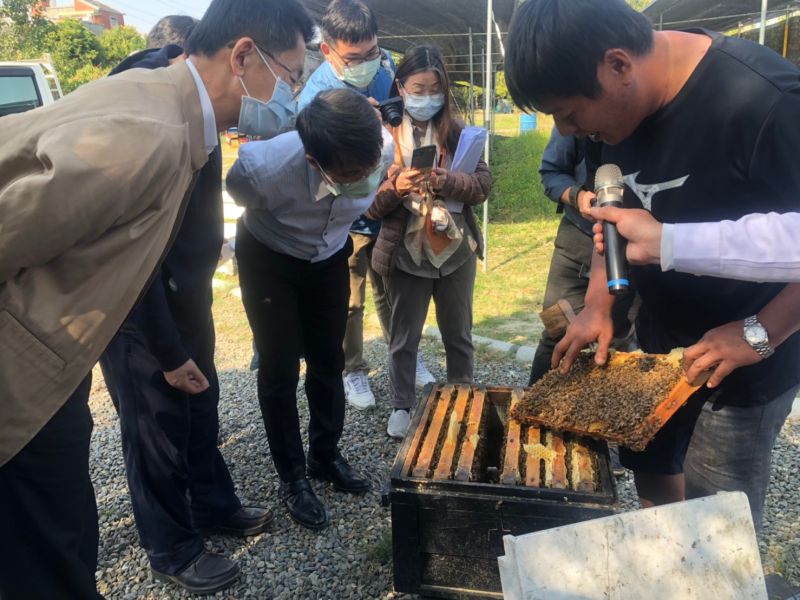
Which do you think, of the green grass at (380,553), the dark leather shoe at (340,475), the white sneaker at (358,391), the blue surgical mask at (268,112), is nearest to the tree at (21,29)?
the white sneaker at (358,391)

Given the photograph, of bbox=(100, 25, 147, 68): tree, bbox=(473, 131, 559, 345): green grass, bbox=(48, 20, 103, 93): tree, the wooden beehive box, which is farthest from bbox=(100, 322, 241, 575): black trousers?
bbox=(100, 25, 147, 68): tree

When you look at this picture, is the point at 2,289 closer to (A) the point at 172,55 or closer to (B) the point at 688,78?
(A) the point at 172,55

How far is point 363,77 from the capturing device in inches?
153

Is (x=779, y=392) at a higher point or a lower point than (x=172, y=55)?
lower

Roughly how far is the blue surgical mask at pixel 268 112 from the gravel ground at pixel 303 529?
6.53 ft

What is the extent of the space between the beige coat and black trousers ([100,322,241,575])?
2.59 feet

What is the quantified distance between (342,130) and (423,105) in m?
1.24

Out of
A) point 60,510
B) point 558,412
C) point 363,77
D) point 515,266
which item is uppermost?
point 363,77

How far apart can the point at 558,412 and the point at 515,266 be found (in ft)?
19.5

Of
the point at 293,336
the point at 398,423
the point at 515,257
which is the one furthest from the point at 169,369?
the point at 515,257

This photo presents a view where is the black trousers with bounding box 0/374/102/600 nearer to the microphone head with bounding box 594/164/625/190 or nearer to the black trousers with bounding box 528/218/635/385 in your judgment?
the microphone head with bounding box 594/164/625/190

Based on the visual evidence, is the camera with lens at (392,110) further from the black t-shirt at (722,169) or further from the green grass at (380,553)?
the green grass at (380,553)

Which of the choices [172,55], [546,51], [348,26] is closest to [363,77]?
[348,26]

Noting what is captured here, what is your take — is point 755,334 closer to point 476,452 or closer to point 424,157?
point 476,452
